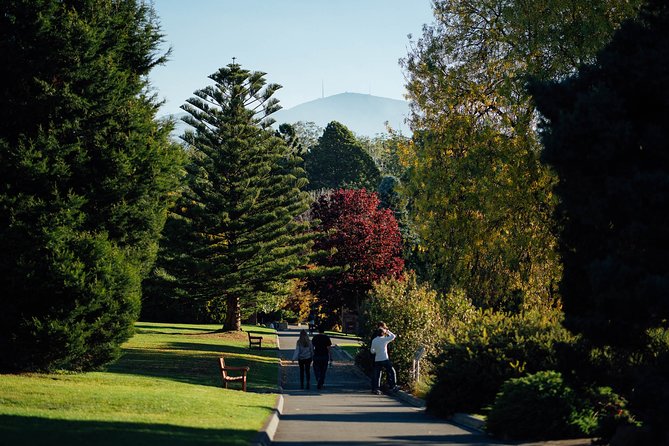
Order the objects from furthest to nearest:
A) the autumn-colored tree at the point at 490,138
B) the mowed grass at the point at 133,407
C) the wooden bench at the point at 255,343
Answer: the wooden bench at the point at 255,343
the autumn-colored tree at the point at 490,138
the mowed grass at the point at 133,407

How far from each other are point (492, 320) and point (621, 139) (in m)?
8.10

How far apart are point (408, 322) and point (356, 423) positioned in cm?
1151

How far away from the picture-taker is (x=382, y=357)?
78.4 ft

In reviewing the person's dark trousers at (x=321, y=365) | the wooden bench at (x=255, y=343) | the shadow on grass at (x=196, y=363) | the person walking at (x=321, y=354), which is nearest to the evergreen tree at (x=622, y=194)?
the person walking at (x=321, y=354)

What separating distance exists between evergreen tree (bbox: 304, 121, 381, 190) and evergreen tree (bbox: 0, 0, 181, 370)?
8142 cm

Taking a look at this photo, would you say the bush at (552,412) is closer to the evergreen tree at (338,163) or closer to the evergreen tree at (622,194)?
the evergreen tree at (622,194)

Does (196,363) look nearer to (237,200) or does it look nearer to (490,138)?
(490,138)

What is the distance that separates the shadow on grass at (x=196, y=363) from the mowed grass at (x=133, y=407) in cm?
4

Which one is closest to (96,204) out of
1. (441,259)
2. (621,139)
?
(441,259)

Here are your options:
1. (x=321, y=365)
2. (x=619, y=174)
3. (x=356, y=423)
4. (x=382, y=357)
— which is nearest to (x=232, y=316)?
(x=321, y=365)

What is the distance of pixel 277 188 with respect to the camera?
49344 millimetres

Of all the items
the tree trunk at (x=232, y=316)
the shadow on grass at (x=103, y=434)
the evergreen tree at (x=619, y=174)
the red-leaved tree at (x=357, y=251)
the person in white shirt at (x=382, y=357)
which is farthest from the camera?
the tree trunk at (x=232, y=316)

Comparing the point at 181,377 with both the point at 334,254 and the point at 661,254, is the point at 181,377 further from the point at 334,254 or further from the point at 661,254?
the point at 334,254

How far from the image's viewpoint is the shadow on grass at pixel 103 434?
37.7 ft
